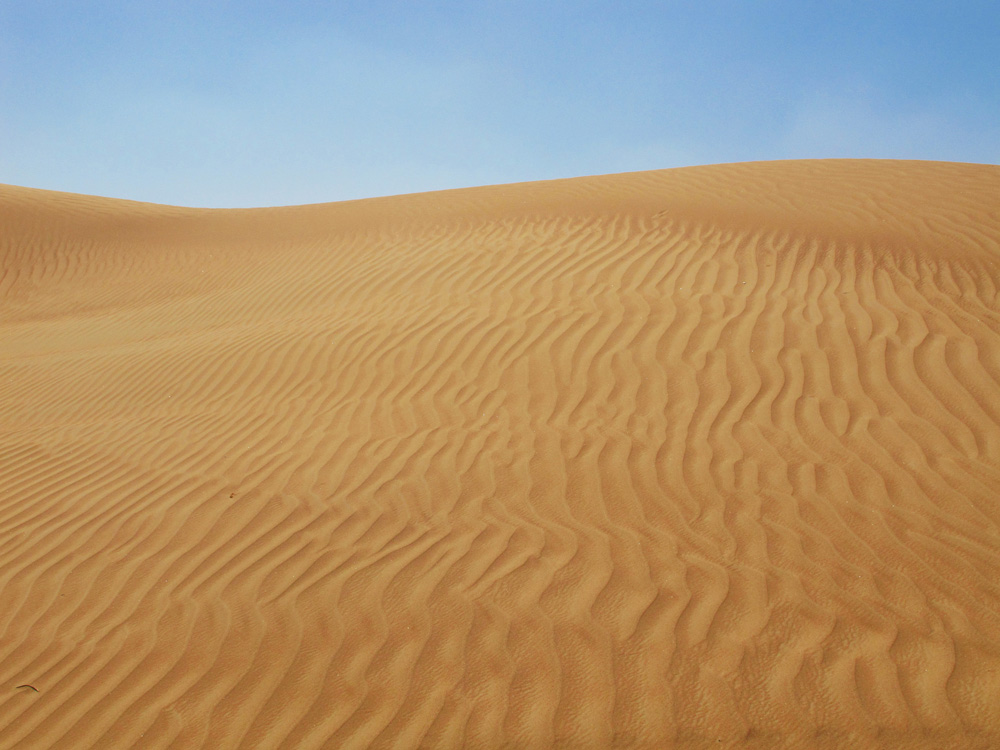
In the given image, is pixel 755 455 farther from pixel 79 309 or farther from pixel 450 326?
pixel 79 309

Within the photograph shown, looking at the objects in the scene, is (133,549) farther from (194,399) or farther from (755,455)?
(755,455)

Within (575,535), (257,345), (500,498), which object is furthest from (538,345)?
(257,345)

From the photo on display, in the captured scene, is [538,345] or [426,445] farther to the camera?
[538,345]

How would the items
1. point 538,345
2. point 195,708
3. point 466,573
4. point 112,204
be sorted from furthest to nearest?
point 112,204, point 538,345, point 466,573, point 195,708

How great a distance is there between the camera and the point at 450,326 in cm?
687

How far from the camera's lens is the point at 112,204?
16.9 m

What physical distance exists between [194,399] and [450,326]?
2413 millimetres

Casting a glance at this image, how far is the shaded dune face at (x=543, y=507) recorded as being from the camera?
113 inches

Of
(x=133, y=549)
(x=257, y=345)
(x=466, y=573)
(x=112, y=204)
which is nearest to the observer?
(x=466, y=573)

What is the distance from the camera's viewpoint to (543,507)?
4195mm

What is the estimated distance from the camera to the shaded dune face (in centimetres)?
288

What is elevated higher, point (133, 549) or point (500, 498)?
point (500, 498)

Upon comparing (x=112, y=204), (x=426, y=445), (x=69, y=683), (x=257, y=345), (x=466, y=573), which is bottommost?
(x=69, y=683)

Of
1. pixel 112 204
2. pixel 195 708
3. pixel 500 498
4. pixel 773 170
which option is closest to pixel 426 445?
pixel 500 498
